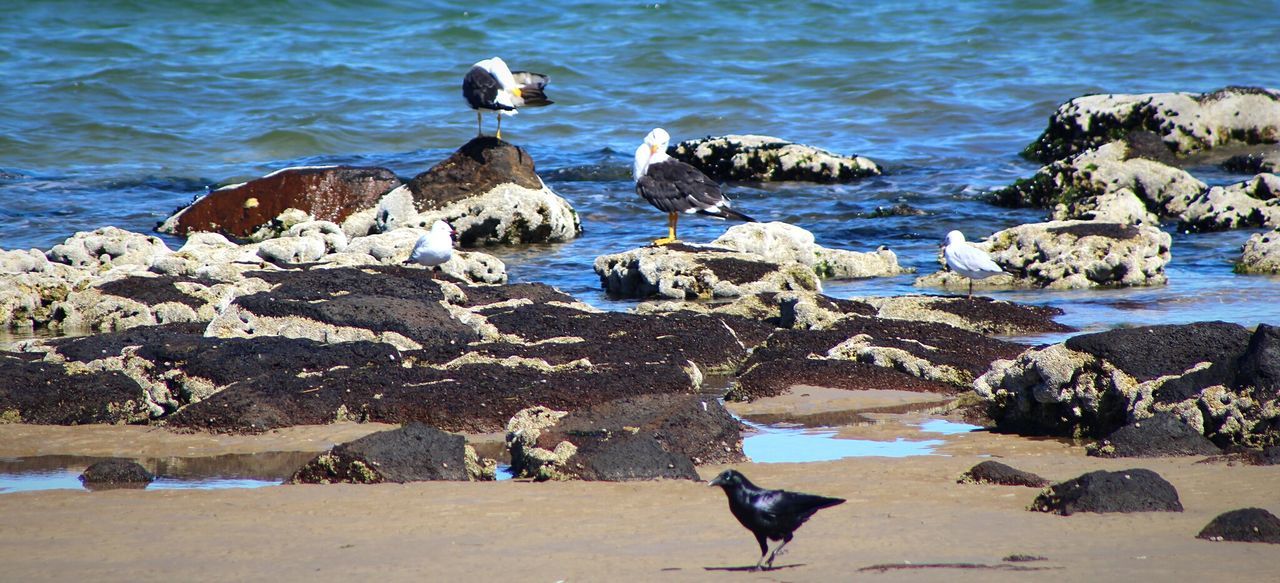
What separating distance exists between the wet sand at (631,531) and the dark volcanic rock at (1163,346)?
0.59 meters

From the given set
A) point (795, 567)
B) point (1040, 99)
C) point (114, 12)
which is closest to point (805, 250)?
point (795, 567)

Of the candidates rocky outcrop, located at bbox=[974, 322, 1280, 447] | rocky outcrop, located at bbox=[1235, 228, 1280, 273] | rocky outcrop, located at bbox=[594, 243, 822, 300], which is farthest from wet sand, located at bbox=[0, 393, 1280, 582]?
rocky outcrop, located at bbox=[1235, 228, 1280, 273]

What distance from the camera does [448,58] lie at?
28.4 meters

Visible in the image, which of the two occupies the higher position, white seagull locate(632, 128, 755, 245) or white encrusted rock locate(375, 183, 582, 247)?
white seagull locate(632, 128, 755, 245)

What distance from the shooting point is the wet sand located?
3.96m

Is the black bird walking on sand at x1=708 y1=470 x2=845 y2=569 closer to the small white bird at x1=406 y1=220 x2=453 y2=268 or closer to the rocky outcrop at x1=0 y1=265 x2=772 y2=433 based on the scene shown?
the rocky outcrop at x1=0 y1=265 x2=772 y2=433

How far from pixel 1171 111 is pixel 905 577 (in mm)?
17288

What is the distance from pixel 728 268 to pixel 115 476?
6.13 meters

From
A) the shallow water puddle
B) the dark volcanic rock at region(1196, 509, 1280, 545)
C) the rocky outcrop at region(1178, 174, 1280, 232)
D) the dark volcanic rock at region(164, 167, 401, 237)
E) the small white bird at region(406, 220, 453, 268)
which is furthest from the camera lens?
the dark volcanic rock at region(164, 167, 401, 237)

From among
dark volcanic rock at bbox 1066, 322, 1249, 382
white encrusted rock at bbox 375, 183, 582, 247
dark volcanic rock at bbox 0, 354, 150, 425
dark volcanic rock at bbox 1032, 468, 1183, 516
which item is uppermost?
dark volcanic rock at bbox 1066, 322, 1249, 382

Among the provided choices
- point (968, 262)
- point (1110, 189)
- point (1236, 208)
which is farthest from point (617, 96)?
point (968, 262)

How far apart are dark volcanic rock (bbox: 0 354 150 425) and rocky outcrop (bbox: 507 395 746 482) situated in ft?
6.84

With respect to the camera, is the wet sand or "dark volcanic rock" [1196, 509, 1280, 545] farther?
"dark volcanic rock" [1196, 509, 1280, 545]

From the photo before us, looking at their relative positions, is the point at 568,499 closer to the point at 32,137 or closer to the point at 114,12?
the point at 32,137
